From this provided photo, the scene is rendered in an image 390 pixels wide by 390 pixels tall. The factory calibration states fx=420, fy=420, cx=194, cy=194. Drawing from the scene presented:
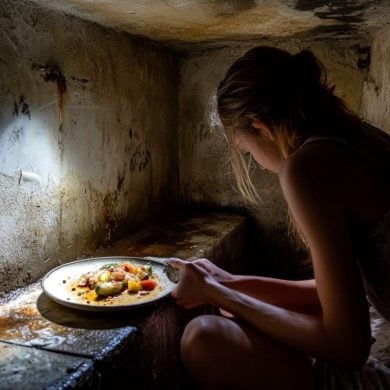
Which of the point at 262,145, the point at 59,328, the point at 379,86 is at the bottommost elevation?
the point at 59,328

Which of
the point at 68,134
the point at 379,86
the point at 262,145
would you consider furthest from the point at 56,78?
the point at 379,86

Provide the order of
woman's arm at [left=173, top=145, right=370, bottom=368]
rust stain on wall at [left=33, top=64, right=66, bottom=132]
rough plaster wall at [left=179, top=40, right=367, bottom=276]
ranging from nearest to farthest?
woman's arm at [left=173, top=145, right=370, bottom=368], rust stain on wall at [left=33, top=64, right=66, bottom=132], rough plaster wall at [left=179, top=40, right=367, bottom=276]

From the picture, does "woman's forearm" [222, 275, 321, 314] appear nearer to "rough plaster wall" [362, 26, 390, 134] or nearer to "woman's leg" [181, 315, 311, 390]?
"woman's leg" [181, 315, 311, 390]

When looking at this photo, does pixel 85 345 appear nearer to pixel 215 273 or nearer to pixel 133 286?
pixel 133 286

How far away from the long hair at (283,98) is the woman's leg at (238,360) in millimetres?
685

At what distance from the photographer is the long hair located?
1488mm

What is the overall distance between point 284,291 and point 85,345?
86cm

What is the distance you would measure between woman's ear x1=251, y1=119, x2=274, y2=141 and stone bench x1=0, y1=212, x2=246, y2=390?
0.89 metres

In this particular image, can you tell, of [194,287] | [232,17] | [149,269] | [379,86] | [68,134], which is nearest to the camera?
[194,287]

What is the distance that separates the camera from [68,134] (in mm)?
2527

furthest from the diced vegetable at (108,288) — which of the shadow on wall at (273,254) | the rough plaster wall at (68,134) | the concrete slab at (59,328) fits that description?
the shadow on wall at (273,254)

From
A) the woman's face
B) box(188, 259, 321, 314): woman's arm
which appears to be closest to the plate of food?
box(188, 259, 321, 314): woman's arm

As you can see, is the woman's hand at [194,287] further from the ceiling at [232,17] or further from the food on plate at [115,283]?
the ceiling at [232,17]

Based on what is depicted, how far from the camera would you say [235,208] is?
400cm
